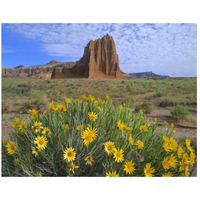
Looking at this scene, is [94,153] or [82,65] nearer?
[94,153]

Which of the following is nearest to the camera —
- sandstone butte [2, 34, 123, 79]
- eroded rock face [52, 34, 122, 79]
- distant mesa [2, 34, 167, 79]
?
distant mesa [2, 34, 167, 79]

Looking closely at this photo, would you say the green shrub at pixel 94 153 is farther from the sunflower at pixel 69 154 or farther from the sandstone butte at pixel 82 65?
the sandstone butte at pixel 82 65

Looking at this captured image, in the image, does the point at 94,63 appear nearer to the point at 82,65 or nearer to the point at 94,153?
the point at 82,65

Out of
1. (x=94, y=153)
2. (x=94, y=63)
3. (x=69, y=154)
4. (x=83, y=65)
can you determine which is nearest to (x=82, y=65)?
(x=83, y=65)

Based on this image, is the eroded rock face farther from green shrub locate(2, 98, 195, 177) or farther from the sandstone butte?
green shrub locate(2, 98, 195, 177)

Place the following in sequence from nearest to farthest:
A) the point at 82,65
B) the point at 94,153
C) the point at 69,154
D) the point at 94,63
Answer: the point at 69,154
the point at 94,153
the point at 82,65
the point at 94,63

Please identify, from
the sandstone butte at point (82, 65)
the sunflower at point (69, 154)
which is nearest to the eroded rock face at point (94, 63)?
the sandstone butte at point (82, 65)

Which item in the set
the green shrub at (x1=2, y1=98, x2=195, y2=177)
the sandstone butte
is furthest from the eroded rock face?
the green shrub at (x1=2, y1=98, x2=195, y2=177)

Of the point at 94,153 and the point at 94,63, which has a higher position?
the point at 94,63
